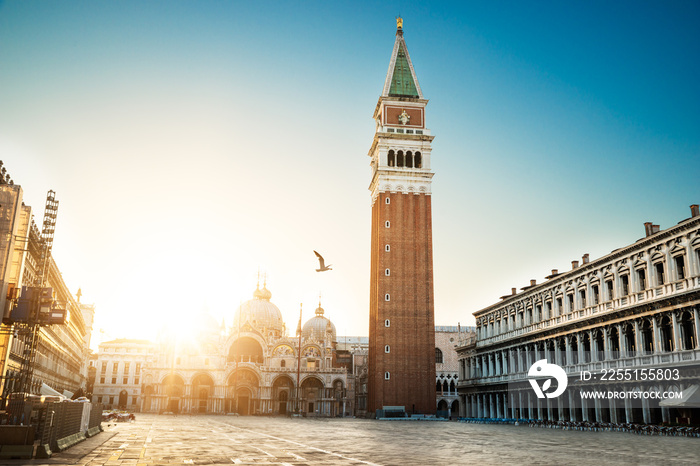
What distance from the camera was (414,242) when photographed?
71.6 metres

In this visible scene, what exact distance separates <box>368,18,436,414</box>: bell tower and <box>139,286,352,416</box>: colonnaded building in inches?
797

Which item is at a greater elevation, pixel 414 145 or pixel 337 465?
pixel 414 145

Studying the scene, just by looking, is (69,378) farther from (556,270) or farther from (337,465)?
(337,465)

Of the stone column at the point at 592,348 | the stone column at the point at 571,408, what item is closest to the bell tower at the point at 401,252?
the stone column at the point at 571,408

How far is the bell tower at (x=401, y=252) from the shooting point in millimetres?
67125

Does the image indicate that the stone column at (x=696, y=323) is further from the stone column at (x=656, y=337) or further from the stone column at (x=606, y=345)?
the stone column at (x=606, y=345)

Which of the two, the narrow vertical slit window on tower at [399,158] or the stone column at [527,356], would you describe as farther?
the narrow vertical slit window on tower at [399,158]

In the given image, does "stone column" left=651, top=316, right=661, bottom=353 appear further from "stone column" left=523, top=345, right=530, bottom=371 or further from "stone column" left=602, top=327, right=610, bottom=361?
"stone column" left=523, top=345, right=530, bottom=371

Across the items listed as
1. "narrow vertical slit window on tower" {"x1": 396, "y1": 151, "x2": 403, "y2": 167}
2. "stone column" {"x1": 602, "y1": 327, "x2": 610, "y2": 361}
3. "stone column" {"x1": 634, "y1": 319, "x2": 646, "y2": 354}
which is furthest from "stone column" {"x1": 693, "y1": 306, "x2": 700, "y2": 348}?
"narrow vertical slit window on tower" {"x1": 396, "y1": 151, "x2": 403, "y2": 167}

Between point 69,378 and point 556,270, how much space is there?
5208 centimetres

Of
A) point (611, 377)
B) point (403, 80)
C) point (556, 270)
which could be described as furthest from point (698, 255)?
point (403, 80)

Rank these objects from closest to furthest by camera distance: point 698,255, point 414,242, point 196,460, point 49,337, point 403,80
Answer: point 196,460 < point 698,255 < point 49,337 < point 414,242 < point 403,80

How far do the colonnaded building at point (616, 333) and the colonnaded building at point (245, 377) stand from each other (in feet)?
106

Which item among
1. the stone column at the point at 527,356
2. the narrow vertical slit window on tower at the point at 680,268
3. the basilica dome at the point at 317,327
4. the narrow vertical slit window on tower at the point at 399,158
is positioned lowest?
the stone column at the point at 527,356
